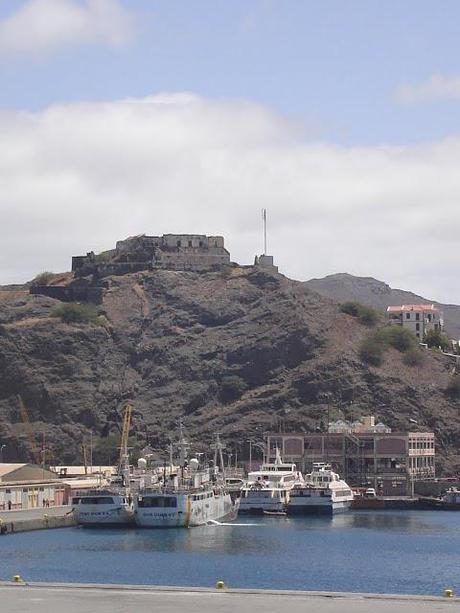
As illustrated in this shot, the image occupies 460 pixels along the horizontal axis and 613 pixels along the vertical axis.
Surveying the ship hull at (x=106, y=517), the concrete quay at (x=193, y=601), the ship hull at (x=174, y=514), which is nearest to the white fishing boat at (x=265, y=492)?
the ship hull at (x=174, y=514)

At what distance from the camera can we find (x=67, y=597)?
56062 mm

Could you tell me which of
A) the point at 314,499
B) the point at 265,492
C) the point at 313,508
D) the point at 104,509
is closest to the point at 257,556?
the point at 104,509

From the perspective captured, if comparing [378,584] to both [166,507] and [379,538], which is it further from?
[166,507]

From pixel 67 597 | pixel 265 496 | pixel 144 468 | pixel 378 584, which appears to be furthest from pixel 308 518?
pixel 67 597

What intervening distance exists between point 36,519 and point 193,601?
89.3 m

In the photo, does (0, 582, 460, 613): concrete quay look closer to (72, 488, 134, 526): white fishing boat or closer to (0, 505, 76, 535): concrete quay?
(0, 505, 76, 535): concrete quay

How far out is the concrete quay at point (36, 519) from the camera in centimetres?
13475

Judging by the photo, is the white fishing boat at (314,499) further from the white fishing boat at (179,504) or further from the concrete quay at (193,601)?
the concrete quay at (193,601)

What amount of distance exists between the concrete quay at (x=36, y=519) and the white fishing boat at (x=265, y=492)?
24543mm

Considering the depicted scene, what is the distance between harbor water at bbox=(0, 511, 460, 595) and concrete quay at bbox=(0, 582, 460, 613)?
24916mm

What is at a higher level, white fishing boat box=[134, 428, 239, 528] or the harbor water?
white fishing boat box=[134, 428, 239, 528]

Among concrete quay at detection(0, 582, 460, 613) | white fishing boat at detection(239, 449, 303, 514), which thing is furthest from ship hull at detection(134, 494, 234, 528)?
concrete quay at detection(0, 582, 460, 613)

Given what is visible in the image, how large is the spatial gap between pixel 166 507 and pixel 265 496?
116 feet

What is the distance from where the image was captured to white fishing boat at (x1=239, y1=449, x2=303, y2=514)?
6777 inches
